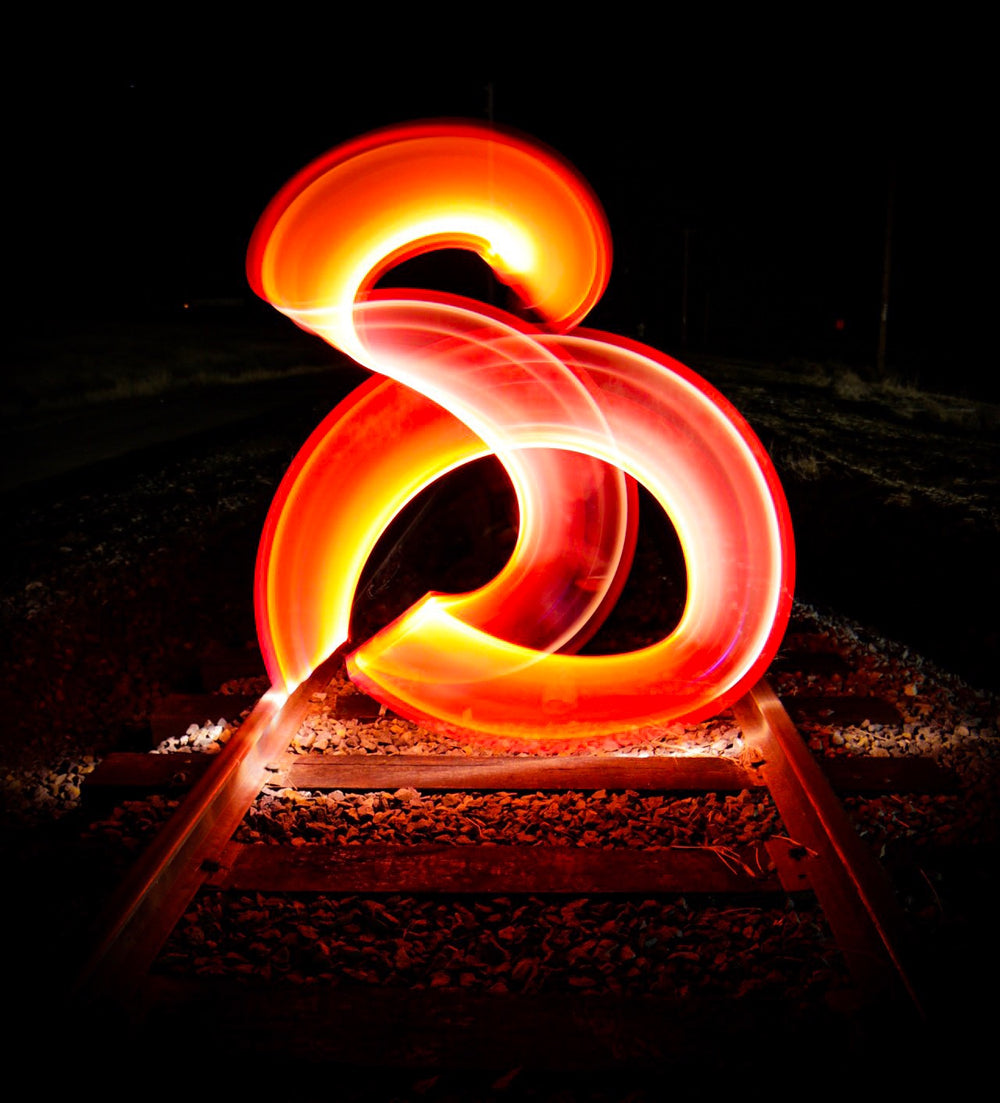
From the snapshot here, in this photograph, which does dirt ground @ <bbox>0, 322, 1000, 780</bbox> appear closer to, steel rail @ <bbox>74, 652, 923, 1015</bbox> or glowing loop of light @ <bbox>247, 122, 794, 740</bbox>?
glowing loop of light @ <bbox>247, 122, 794, 740</bbox>

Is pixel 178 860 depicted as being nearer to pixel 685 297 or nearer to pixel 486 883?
pixel 486 883

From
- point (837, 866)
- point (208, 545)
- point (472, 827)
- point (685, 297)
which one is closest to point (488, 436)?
point (472, 827)

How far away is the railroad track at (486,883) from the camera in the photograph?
281cm

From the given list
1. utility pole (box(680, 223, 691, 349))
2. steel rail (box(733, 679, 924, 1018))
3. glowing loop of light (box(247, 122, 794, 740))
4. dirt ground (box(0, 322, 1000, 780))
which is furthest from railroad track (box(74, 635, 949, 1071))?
utility pole (box(680, 223, 691, 349))

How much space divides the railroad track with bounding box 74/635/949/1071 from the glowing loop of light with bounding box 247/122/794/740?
530mm

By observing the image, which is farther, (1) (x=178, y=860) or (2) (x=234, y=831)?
(2) (x=234, y=831)

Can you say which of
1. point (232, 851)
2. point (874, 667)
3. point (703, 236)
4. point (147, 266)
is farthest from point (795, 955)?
point (703, 236)

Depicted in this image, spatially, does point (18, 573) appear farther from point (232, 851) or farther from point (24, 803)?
point (232, 851)

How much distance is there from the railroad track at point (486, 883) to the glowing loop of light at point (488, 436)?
53cm

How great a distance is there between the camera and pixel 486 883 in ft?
11.9

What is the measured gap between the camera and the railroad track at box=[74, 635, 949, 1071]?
281 centimetres

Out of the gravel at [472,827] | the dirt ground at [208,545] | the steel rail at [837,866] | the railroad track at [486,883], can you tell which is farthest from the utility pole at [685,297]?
the railroad track at [486,883]

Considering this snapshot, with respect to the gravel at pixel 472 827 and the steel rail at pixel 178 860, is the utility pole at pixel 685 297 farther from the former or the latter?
the steel rail at pixel 178 860

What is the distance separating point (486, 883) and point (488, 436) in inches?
121
